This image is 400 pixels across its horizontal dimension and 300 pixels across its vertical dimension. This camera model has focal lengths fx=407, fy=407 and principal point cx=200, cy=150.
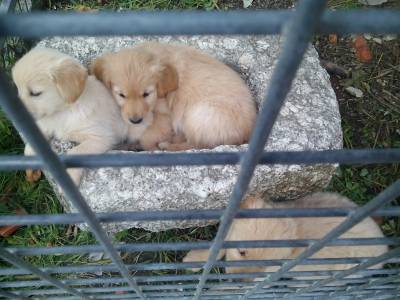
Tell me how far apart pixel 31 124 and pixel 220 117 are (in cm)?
175

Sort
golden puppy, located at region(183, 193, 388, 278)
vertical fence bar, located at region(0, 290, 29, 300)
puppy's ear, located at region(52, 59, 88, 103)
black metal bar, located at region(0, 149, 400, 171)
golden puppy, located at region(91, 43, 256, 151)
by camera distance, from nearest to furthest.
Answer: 1. black metal bar, located at region(0, 149, 400, 171)
2. vertical fence bar, located at region(0, 290, 29, 300)
3. golden puppy, located at region(183, 193, 388, 278)
4. puppy's ear, located at region(52, 59, 88, 103)
5. golden puppy, located at region(91, 43, 256, 151)

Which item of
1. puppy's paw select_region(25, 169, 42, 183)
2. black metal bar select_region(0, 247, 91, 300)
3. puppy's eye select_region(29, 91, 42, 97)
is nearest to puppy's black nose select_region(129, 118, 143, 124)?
puppy's eye select_region(29, 91, 42, 97)

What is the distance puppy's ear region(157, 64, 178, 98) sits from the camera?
2.31m

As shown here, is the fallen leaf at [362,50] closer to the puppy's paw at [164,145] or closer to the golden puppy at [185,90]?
the golden puppy at [185,90]

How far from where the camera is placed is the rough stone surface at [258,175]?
1979mm

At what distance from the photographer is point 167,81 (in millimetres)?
2332

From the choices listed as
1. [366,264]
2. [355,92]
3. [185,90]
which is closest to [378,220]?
[355,92]

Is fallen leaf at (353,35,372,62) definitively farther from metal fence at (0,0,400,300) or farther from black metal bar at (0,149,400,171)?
black metal bar at (0,149,400,171)

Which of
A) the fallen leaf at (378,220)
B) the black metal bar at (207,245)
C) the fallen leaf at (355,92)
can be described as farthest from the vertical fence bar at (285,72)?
the fallen leaf at (355,92)

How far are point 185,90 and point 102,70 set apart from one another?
49 cm

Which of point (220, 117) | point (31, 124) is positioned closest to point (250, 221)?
point (220, 117)

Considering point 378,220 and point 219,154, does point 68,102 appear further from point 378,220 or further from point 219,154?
point 378,220

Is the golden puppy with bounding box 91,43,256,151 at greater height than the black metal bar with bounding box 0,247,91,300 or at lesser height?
greater

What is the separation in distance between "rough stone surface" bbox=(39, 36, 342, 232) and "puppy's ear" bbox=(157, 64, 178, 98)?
0.50 meters
